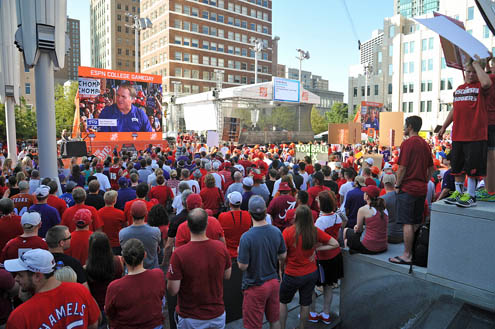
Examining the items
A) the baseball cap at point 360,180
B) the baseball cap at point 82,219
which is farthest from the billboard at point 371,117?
the baseball cap at point 82,219

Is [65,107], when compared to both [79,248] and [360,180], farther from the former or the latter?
[360,180]

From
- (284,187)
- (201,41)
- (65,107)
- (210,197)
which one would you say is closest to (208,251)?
(284,187)

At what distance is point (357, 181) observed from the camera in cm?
612

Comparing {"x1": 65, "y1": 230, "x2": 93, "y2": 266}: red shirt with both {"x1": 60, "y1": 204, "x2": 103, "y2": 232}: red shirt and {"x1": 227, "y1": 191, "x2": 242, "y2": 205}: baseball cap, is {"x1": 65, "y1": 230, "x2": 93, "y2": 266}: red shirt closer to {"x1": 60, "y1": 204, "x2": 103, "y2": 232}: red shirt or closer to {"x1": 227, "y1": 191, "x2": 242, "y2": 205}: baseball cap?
{"x1": 60, "y1": 204, "x2": 103, "y2": 232}: red shirt

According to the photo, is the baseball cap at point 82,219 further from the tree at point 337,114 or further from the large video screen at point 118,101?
the tree at point 337,114

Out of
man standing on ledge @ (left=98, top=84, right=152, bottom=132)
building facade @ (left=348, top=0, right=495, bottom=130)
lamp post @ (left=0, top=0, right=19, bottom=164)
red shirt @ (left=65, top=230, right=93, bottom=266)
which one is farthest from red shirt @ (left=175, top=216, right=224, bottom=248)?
building facade @ (left=348, top=0, right=495, bottom=130)

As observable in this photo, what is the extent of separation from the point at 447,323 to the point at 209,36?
239ft

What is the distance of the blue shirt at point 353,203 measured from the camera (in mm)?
5688

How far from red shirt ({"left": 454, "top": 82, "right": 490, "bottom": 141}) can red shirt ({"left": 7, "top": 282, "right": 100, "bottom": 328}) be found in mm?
3934

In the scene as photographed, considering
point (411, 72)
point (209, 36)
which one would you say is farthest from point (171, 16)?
point (411, 72)

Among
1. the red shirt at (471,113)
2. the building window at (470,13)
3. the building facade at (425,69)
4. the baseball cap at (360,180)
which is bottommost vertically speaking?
the baseball cap at (360,180)

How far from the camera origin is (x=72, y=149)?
43.5 feet

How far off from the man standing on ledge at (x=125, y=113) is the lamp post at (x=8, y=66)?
907cm

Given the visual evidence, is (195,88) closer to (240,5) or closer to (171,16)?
(171,16)
